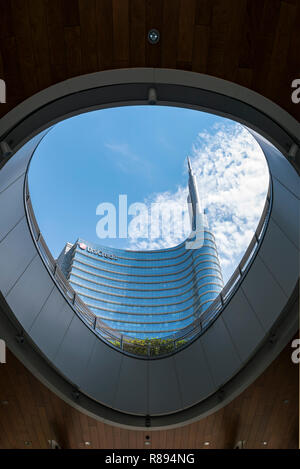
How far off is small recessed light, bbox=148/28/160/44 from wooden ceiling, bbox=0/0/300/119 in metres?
0.04

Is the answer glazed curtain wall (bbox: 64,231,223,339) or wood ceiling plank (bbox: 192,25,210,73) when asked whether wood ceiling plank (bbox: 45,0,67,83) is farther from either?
glazed curtain wall (bbox: 64,231,223,339)

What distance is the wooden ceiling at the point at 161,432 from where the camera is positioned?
5.75 metres

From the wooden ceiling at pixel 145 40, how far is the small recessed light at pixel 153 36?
41 mm

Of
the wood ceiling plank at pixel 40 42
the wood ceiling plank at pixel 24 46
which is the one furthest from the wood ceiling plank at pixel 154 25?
the wood ceiling plank at pixel 24 46

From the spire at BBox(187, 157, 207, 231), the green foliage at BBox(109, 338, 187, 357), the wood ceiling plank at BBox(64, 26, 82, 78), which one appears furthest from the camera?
the spire at BBox(187, 157, 207, 231)

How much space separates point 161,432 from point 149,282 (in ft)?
189

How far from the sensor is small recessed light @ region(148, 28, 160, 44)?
2.92 metres

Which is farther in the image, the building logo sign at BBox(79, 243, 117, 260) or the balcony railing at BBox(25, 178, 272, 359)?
the building logo sign at BBox(79, 243, 117, 260)

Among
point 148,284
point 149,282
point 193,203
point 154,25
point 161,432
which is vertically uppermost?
point 193,203

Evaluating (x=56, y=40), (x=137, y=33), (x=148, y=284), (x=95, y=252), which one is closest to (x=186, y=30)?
(x=137, y=33)

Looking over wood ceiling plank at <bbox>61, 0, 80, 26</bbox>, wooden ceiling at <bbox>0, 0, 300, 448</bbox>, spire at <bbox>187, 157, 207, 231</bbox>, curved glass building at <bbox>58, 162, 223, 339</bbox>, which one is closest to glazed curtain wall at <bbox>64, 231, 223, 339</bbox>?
curved glass building at <bbox>58, 162, 223, 339</bbox>

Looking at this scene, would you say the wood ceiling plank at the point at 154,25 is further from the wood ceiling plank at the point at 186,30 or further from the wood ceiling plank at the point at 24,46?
the wood ceiling plank at the point at 24,46

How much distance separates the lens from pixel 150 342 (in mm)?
8773

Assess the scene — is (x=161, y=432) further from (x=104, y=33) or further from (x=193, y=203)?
(x=193, y=203)
